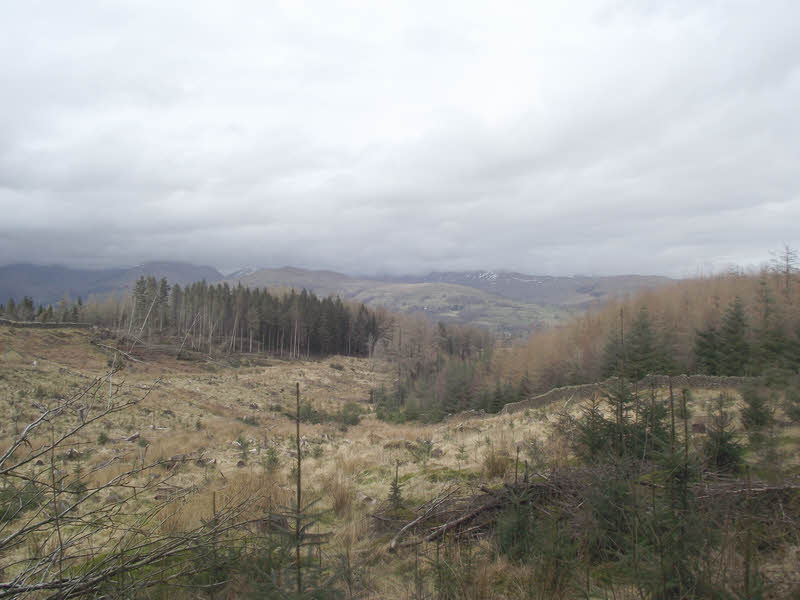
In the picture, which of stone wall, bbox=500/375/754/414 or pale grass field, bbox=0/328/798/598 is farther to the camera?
stone wall, bbox=500/375/754/414

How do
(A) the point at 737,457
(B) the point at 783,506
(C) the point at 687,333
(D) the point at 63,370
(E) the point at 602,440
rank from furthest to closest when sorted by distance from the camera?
(C) the point at 687,333 < (D) the point at 63,370 < (E) the point at 602,440 < (A) the point at 737,457 < (B) the point at 783,506

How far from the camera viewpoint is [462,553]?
3773 millimetres

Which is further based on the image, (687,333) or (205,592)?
(687,333)

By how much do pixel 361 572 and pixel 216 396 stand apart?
3253cm

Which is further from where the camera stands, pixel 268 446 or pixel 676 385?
pixel 676 385

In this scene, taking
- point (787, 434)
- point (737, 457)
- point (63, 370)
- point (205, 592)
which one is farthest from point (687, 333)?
Answer: point (63, 370)

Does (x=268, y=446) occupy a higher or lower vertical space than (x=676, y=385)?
lower

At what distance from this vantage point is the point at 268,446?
509 inches

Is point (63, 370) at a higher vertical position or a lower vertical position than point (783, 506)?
lower

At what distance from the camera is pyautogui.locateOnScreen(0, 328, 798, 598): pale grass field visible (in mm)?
4633

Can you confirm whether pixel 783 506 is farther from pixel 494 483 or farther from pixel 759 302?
pixel 759 302

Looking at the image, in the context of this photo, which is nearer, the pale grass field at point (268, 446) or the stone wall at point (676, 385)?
the pale grass field at point (268, 446)

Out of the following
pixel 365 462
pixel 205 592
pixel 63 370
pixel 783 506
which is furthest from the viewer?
pixel 63 370

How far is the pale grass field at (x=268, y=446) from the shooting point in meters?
4.63
